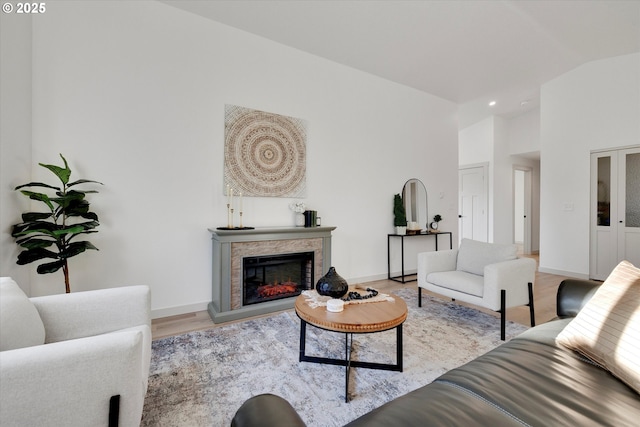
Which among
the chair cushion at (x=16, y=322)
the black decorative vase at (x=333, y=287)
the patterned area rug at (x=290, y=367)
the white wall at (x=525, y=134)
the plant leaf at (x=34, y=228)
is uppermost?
the white wall at (x=525, y=134)

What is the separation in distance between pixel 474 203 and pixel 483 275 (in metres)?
4.52

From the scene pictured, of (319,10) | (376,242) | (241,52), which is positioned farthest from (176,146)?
(376,242)

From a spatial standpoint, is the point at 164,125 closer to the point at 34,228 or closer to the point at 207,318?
the point at 34,228

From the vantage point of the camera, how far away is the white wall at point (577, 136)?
3.97m

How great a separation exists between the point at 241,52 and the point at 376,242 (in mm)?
3167

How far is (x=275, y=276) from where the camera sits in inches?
128

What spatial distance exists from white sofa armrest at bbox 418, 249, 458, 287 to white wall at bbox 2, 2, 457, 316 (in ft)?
4.11

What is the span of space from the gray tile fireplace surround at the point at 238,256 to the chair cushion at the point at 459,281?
149 centimetres

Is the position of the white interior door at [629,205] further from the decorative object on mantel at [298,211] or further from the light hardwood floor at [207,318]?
the decorative object on mantel at [298,211]

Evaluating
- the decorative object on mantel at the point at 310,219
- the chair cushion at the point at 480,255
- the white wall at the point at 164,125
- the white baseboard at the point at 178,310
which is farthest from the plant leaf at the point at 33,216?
the chair cushion at the point at 480,255

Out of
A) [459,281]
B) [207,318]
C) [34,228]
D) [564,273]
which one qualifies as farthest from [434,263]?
[34,228]

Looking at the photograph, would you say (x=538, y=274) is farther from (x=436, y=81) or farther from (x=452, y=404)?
(x=452, y=404)

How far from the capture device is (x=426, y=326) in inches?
102

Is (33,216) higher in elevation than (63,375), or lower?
higher
